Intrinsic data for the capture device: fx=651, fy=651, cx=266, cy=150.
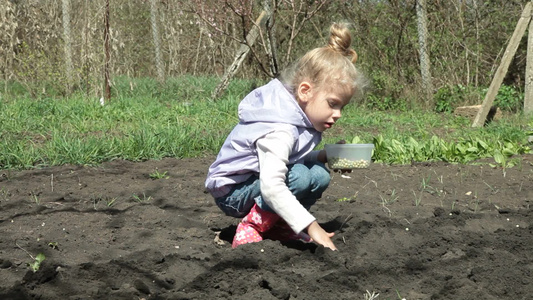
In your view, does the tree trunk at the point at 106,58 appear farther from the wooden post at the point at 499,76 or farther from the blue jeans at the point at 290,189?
the blue jeans at the point at 290,189

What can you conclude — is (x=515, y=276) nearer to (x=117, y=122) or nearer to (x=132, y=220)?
(x=132, y=220)

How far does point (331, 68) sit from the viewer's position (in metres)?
2.71

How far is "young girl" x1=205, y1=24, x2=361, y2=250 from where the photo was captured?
8.53ft

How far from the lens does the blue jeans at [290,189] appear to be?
2.83 m

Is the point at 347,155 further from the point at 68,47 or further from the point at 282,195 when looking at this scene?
the point at 68,47

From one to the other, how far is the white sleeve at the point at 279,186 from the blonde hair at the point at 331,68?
29 centimetres

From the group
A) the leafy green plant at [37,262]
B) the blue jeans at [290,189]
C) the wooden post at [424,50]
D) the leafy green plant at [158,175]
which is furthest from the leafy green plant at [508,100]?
the leafy green plant at [37,262]

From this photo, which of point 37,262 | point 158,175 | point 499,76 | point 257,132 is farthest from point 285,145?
point 499,76

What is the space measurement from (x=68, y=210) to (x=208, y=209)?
0.74 metres

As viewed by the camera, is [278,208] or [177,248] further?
[177,248]

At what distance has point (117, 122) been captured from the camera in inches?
260

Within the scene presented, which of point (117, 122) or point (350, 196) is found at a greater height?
point (350, 196)

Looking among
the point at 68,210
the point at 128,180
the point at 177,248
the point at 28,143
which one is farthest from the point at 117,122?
the point at 177,248

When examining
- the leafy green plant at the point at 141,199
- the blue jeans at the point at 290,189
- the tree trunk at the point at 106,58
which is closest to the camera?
the blue jeans at the point at 290,189
